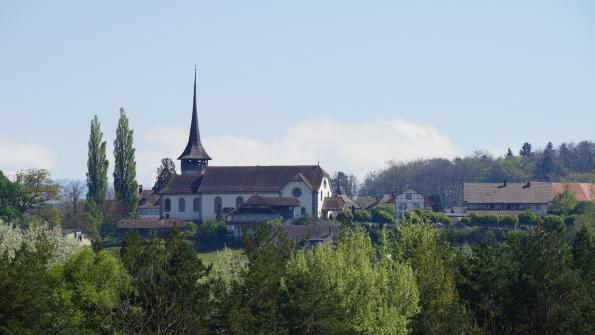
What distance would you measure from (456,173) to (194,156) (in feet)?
190

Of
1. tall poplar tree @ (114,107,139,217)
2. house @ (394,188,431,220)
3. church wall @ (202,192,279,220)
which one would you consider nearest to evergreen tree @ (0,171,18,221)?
tall poplar tree @ (114,107,139,217)

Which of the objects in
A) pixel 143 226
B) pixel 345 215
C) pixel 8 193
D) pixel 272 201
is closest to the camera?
pixel 8 193

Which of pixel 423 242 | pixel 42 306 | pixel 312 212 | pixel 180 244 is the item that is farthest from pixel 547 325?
pixel 312 212

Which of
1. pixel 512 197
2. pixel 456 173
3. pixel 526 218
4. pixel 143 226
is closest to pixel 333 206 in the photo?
pixel 512 197

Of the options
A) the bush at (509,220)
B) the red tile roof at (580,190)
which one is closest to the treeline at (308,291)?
the bush at (509,220)

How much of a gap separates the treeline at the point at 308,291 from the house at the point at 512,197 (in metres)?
66.8

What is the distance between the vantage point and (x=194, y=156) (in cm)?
13000

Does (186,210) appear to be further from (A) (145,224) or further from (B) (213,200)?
(A) (145,224)

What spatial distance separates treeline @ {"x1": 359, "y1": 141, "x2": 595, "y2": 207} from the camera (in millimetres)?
171750

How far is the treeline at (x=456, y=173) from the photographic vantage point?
172m

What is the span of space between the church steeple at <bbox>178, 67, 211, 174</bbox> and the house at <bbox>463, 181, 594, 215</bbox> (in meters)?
26.2

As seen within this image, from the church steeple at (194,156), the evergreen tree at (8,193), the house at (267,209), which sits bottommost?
the house at (267,209)

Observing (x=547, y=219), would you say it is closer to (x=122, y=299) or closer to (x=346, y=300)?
(x=346, y=300)

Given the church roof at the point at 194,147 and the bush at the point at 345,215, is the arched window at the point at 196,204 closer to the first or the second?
the church roof at the point at 194,147
